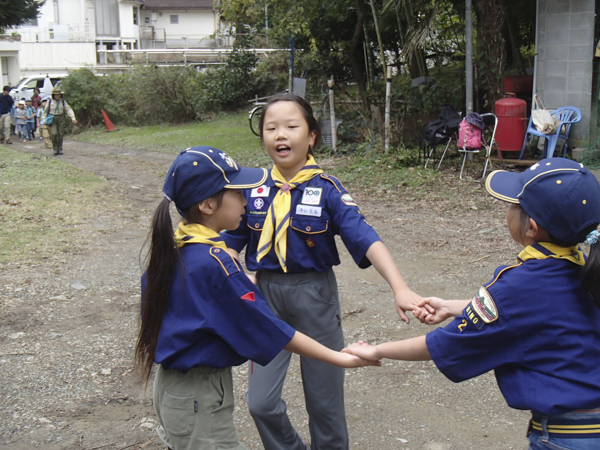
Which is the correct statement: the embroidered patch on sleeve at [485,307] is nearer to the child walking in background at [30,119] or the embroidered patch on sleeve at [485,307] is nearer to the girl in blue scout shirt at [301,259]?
the girl in blue scout shirt at [301,259]

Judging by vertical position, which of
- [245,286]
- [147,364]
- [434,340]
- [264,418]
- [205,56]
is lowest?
[264,418]

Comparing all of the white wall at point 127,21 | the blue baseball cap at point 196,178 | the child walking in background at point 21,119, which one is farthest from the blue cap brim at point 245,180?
the white wall at point 127,21

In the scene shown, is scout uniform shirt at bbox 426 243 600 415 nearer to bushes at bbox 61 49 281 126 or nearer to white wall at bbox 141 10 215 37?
bushes at bbox 61 49 281 126

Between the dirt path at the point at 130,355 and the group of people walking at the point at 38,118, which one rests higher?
the group of people walking at the point at 38,118

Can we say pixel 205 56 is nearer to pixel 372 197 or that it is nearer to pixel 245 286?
pixel 372 197

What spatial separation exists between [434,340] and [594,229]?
1.88 feet

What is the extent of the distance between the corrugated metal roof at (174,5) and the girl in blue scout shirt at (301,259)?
42.2m

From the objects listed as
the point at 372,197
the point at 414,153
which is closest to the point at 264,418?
the point at 372,197

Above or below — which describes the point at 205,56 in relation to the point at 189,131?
above

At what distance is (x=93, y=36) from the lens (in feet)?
129

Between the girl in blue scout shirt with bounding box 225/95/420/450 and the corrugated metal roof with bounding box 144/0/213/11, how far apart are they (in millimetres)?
42237

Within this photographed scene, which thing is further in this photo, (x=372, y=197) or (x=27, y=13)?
(x=27, y=13)

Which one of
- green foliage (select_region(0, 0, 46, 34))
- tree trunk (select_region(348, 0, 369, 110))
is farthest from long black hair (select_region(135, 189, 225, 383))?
green foliage (select_region(0, 0, 46, 34))

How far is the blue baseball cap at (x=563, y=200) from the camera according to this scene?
5.57 ft
